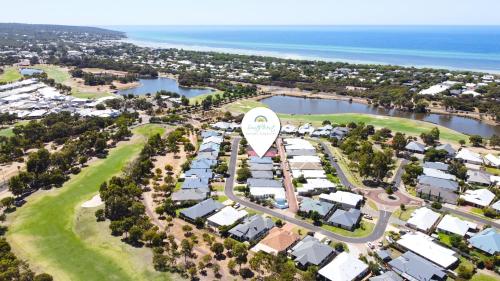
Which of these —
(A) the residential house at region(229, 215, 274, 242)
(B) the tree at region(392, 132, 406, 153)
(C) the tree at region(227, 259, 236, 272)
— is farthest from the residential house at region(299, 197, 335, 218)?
(B) the tree at region(392, 132, 406, 153)

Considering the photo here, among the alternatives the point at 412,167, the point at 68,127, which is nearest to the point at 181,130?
the point at 68,127

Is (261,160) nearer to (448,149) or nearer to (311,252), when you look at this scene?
(311,252)

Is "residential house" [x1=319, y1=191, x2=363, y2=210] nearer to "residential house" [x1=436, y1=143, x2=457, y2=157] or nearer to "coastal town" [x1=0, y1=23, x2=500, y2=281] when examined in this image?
"coastal town" [x1=0, y1=23, x2=500, y2=281]

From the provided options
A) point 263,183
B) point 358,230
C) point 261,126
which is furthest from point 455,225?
point 261,126

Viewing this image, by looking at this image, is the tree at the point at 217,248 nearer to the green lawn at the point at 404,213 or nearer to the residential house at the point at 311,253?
the residential house at the point at 311,253

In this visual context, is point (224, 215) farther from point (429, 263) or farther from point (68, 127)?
point (68, 127)

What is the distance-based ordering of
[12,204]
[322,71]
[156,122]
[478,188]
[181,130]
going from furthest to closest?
[322,71]
[156,122]
[181,130]
[478,188]
[12,204]

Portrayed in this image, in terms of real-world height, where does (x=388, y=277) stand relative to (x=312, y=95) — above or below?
below
